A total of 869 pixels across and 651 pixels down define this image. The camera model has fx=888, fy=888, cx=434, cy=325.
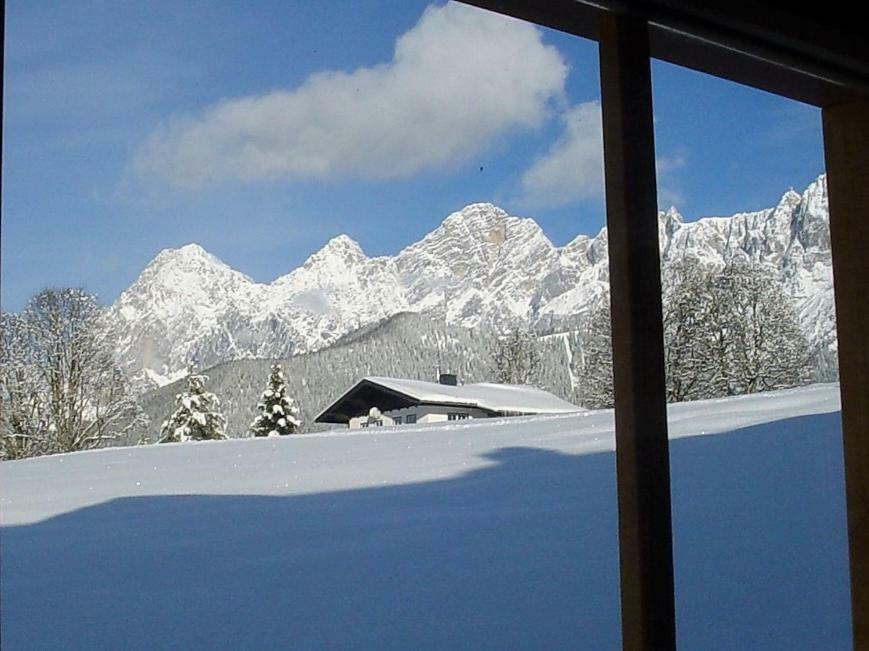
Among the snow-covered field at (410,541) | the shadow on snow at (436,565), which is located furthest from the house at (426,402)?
the shadow on snow at (436,565)

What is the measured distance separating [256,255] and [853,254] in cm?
93

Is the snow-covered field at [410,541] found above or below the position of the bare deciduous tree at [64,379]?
below

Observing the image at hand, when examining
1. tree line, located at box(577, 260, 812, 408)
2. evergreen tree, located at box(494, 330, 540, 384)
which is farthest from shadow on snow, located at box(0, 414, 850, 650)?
evergreen tree, located at box(494, 330, 540, 384)

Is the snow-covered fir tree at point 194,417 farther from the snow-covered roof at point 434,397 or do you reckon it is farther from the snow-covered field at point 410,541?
the snow-covered roof at point 434,397

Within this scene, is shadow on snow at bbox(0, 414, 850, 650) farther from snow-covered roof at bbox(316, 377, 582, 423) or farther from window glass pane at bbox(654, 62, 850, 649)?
snow-covered roof at bbox(316, 377, 582, 423)

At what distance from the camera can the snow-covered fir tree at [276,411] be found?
4.87ft

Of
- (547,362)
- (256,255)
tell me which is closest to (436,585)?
(547,362)

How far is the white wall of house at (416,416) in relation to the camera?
189cm

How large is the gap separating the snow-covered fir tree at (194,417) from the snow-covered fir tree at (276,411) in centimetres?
8

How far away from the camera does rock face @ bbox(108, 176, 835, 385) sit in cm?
137

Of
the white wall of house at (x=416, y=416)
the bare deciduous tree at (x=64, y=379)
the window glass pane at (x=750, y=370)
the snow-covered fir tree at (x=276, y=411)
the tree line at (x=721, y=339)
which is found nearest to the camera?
the bare deciduous tree at (x=64, y=379)

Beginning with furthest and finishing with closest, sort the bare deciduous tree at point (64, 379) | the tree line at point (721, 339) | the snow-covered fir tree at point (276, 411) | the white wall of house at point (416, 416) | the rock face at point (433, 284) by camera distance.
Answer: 1. the tree line at point (721, 339)
2. the white wall of house at point (416, 416)
3. the snow-covered fir tree at point (276, 411)
4. the rock face at point (433, 284)
5. the bare deciduous tree at point (64, 379)

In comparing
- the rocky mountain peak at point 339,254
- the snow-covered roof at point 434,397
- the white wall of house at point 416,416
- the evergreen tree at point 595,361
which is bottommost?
the white wall of house at point 416,416

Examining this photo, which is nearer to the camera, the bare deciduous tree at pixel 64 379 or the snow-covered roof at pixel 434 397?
the bare deciduous tree at pixel 64 379
